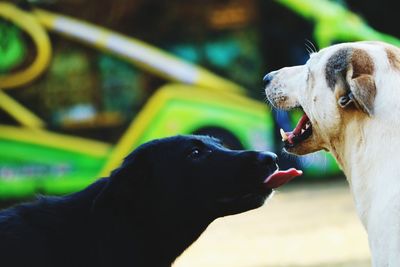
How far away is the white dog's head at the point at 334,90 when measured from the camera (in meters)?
4.23

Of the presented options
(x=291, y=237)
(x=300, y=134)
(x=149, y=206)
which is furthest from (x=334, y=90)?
(x=291, y=237)

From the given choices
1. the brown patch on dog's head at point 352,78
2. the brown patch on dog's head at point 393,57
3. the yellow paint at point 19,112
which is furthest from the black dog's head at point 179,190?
the yellow paint at point 19,112

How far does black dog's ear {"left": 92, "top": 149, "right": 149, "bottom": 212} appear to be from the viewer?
14.8 feet

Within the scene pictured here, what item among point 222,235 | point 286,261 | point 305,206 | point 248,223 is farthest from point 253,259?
point 305,206

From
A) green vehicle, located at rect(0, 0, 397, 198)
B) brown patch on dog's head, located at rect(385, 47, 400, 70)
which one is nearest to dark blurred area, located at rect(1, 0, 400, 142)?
green vehicle, located at rect(0, 0, 397, 198)

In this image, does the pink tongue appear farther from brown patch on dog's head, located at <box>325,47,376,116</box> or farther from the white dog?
brown patch on dog's head, located at <box>325,47,376,116</box>

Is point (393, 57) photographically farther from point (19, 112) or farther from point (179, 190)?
point (19, 112)

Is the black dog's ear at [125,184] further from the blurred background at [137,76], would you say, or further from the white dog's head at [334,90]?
the blurred background at [137,76]

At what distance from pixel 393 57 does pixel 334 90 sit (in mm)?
351

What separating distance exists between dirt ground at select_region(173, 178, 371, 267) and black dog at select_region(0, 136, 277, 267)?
2.64 m

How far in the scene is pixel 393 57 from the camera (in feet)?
14.3

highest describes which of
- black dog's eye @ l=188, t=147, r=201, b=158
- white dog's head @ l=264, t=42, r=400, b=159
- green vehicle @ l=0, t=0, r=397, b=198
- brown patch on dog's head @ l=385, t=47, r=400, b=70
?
brown patch on dog's head @ l=385, t=47, r=400, b=70

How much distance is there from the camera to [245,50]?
14.8 metres

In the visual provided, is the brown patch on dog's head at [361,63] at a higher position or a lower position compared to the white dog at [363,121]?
higher
